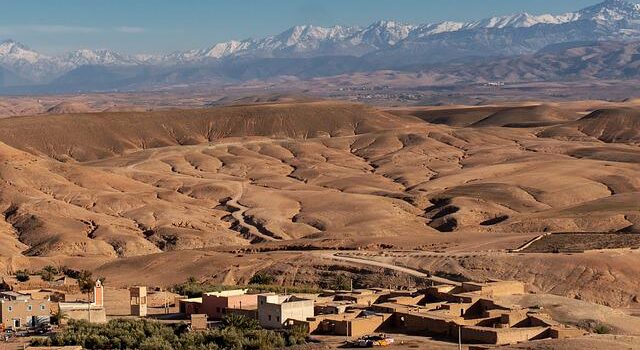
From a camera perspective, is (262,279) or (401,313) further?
(262,279)

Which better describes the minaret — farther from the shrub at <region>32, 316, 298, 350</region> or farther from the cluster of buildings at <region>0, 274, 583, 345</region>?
the shrub at <region>32, 316, 298, 350</region>

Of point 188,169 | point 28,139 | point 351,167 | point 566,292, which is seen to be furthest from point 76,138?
point 566,292

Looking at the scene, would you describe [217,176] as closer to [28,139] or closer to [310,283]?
[28,139]

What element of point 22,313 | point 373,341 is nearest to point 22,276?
point 22,313

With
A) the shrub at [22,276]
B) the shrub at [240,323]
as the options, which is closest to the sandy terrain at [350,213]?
the shrub at [22,276]

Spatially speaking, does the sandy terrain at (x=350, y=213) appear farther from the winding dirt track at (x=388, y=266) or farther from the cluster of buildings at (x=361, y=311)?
the cluster of buildings at (x=361, y=311)

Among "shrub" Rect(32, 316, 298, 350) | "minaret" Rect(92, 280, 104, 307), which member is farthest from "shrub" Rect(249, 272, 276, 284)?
"shrub" Rect(32, 316, 298, 350)

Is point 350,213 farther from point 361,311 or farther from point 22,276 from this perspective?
point 361,311
